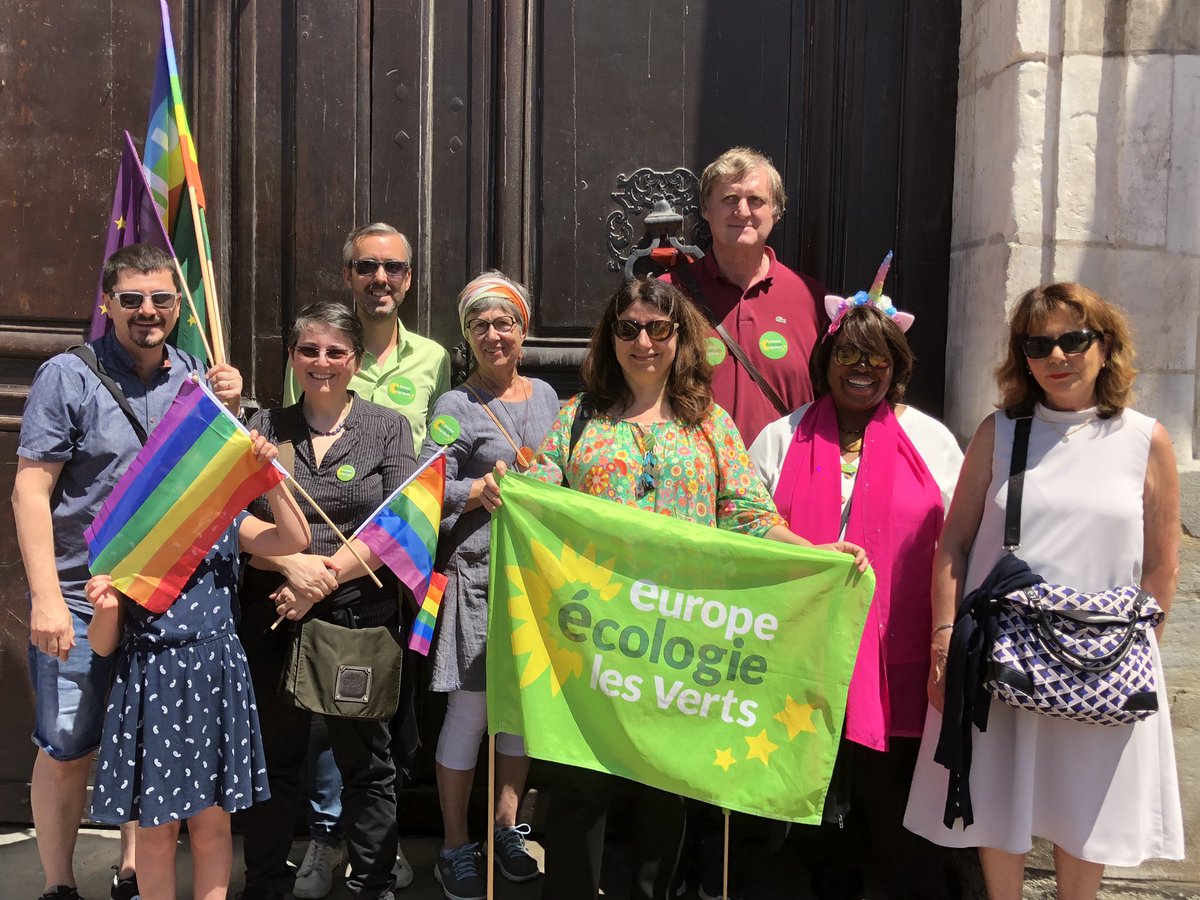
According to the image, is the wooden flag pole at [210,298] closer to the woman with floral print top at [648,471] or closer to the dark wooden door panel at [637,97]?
the woman with floral print top at [648,471]

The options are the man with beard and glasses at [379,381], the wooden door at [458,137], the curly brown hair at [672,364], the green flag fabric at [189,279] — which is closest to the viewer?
the curly brown hair at [672,364]

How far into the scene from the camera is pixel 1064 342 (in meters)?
2.94

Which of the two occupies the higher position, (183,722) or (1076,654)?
(1076,654)

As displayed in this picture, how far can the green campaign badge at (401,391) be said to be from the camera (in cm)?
371

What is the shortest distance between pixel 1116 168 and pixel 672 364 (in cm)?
160

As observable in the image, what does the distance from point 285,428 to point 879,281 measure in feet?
6.25

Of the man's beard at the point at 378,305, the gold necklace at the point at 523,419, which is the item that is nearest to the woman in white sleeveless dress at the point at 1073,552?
the gold necklace at the point at 523,419

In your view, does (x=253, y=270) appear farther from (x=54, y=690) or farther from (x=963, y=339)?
(x=963, y=339)

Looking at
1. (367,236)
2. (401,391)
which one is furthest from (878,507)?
(367,236)

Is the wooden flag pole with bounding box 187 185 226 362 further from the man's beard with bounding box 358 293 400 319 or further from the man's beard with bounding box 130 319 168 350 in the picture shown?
the man's beard with bounding box 358 293 400 319

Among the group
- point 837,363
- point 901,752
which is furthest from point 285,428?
point 901,752

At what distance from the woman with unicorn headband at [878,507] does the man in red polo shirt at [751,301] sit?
163 millimetres

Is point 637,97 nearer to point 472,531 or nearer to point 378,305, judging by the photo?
point 378,305

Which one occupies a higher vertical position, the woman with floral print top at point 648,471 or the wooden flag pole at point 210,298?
the wooden flag pole at point 210,298
